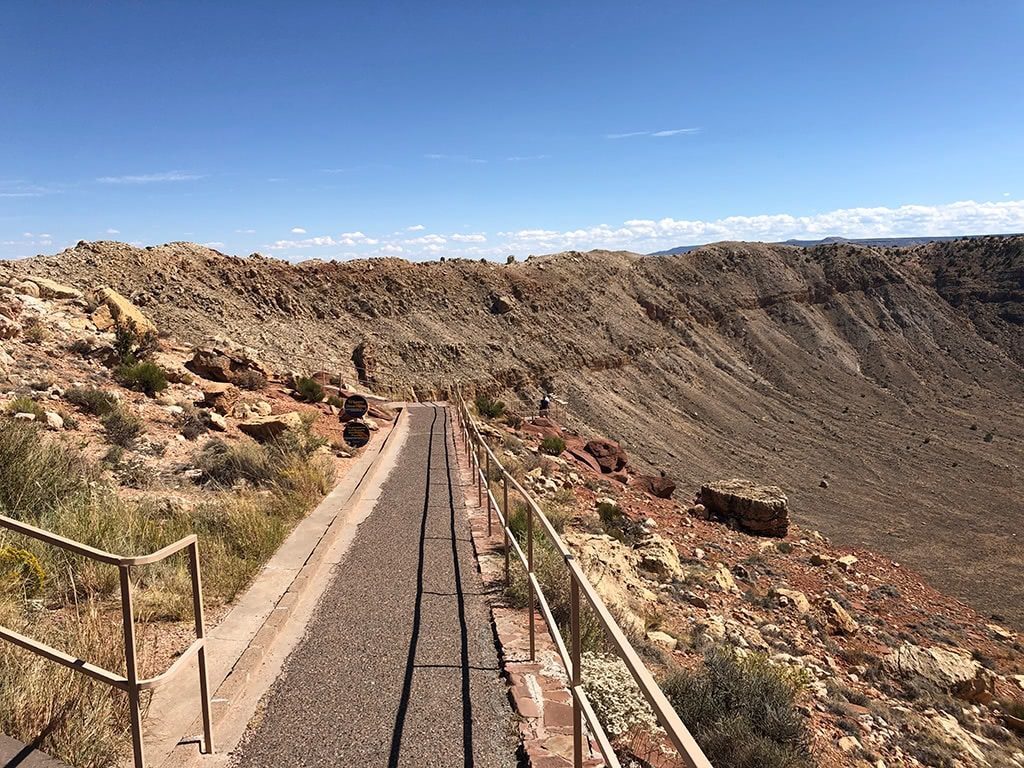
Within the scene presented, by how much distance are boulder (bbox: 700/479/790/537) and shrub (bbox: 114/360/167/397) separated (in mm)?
15990

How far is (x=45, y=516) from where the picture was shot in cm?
705

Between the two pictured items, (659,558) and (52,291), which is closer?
(659,558)

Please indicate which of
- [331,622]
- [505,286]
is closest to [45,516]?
[331,622]

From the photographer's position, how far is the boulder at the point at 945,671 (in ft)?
34.7

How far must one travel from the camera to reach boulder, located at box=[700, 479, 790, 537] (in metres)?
19.1

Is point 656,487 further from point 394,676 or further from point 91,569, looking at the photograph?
point 91,569

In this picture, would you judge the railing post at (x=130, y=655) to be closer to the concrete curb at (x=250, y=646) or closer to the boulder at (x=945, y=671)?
the concrete curb at (x=250, y=646)

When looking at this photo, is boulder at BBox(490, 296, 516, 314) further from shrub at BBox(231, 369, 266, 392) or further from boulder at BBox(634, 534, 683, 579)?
boulder at BBox(634, 534, 683, 579)

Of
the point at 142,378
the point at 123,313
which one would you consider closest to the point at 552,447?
the point at 142,378

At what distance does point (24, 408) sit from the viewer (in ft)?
38.5

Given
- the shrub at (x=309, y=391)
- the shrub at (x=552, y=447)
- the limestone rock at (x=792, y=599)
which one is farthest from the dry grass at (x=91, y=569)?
the shrub at (x=552, y=447)

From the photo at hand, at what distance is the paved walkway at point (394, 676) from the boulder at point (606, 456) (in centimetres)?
1625

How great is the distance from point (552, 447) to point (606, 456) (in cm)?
296

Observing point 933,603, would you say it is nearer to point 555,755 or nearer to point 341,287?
point 555,755
